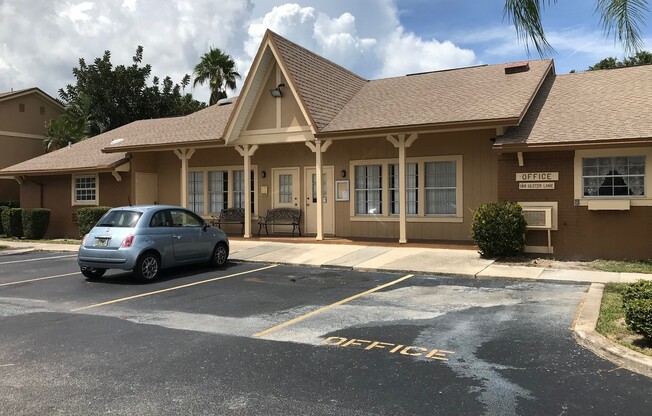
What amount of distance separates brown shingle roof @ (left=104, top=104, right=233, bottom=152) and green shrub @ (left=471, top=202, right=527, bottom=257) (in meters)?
9.04

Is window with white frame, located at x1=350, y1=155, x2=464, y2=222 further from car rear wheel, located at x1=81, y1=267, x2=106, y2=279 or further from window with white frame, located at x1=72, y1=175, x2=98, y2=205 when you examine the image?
window with white frame, located at x1=72, y1=175, x2=98, y2=205

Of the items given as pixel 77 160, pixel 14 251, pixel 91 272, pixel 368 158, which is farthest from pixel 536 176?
pixel 77 160

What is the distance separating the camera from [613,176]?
12539 mm

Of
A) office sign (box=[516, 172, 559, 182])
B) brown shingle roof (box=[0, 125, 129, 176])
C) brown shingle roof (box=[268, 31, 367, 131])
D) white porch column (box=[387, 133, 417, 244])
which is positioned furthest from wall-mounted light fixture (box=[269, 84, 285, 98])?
office sign (box=[516, 172, 559, 182])

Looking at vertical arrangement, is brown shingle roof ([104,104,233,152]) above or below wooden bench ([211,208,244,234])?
above

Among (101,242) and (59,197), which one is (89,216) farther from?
(101,242)

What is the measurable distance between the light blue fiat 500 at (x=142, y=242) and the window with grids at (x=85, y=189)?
1110 centimetres

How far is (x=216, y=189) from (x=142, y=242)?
10055 millimetres

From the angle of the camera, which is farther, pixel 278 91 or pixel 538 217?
pixel 278 91

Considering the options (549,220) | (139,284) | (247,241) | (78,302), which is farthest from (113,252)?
(549,220)

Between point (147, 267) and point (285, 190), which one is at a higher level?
point (285, 190)

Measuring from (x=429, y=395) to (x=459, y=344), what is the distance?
168 centimetres

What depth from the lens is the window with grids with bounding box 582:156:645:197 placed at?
40.4 feet

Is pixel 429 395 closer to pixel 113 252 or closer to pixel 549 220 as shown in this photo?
pixel 113 252
